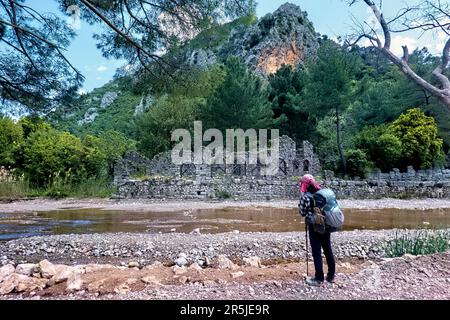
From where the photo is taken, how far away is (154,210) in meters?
13.9

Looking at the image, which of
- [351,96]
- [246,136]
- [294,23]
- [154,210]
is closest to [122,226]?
[154,210]

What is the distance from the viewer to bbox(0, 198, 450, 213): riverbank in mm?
14523

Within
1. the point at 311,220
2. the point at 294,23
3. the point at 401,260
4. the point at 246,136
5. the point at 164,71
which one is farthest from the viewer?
the point at 294,23

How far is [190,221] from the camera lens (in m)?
11.1

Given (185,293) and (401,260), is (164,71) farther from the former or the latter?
(401,260)

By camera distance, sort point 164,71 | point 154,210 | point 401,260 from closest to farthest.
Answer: point 401,260 < point 164,71 < point 154,210

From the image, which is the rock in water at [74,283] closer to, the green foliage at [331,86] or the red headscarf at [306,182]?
the red headscarf at [306,182]

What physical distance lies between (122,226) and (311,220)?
24.2 ft

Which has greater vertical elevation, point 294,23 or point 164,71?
point 294,23

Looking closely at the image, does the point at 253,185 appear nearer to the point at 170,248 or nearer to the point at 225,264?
the point at 170,248

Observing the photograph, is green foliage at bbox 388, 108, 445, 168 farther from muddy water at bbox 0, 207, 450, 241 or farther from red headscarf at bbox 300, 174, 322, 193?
red headscarf at bbox 300, 174, 322, 193

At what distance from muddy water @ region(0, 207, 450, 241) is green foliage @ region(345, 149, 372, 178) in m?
6.83

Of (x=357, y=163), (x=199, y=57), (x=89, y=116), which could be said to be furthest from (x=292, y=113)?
(x=89, y=116)
